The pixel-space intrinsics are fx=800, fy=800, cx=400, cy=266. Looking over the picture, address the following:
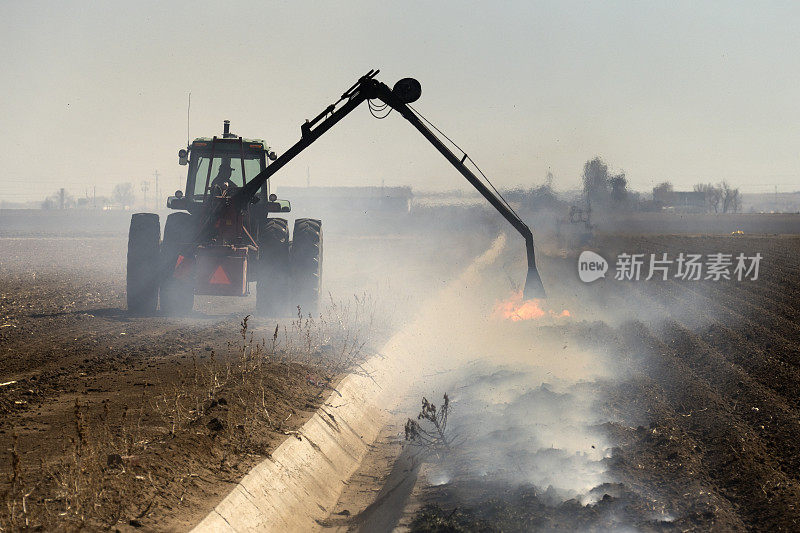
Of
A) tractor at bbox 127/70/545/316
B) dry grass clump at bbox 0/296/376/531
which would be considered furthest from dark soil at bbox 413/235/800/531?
tractor at bbox 127/70/545/316

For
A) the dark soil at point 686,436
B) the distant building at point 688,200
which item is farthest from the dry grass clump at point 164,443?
the distant building at point 688,200

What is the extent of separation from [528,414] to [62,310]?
10.8m

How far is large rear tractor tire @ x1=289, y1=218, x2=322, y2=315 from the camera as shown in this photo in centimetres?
1573

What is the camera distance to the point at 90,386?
978cm

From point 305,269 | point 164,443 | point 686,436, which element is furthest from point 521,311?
point 164,443

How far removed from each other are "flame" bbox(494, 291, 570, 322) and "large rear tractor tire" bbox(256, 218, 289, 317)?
588 cm

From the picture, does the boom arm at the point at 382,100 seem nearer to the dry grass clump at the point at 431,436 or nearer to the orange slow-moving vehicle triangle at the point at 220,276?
the orange slow-moving vehicle triangle at the point at 220,276

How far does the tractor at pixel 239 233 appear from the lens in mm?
14180

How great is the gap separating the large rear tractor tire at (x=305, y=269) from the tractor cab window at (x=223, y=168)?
1593 mm

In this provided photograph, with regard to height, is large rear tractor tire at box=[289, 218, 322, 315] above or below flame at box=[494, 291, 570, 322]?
above

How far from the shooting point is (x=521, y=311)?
774 inches

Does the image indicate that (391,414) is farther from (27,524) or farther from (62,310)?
(62,310)

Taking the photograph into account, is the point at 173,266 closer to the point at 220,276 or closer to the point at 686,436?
the point at 220,276

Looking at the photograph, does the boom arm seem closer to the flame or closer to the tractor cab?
the tractor cab
